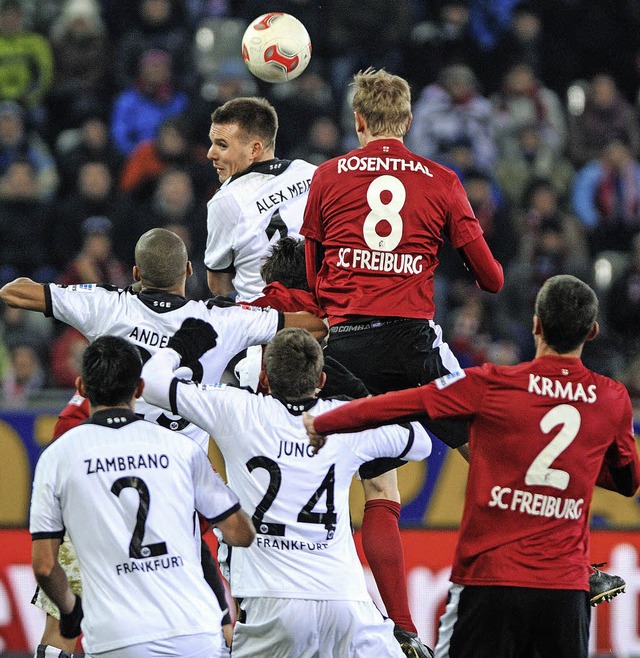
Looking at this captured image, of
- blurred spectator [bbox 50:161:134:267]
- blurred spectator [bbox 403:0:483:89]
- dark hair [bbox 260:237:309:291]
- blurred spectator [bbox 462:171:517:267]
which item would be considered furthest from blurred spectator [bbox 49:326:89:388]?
dark hair [bbox 260:237:309:291]

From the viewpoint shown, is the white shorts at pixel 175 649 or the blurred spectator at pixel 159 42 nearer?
the white shorts at pixel 175 649

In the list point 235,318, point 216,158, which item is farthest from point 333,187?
point 216,158

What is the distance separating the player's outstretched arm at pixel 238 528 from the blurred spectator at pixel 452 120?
8.57 metres

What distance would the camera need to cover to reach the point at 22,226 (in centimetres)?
1316

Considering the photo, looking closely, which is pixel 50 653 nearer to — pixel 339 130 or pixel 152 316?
pixel 152 316

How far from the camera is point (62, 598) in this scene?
5734mm

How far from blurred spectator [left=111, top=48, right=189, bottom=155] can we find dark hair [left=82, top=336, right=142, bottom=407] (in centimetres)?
858

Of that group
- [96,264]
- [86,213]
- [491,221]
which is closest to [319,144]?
[491,221]

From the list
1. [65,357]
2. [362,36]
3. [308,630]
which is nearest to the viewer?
[308,630]

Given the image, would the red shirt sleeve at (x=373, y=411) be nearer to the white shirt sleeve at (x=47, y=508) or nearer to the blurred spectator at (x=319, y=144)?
the white shirt sleeve at (x=47, y=508)

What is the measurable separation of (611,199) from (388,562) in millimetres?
7755

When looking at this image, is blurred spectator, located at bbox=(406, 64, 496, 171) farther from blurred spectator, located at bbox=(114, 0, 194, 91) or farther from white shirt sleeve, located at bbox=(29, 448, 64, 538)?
white shirt sleeve, located at bbox=(29, 448, 64, 538)

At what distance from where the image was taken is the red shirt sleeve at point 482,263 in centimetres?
673

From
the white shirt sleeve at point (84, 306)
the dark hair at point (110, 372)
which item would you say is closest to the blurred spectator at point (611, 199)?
the white shirt sleeve at point (84, 306)
